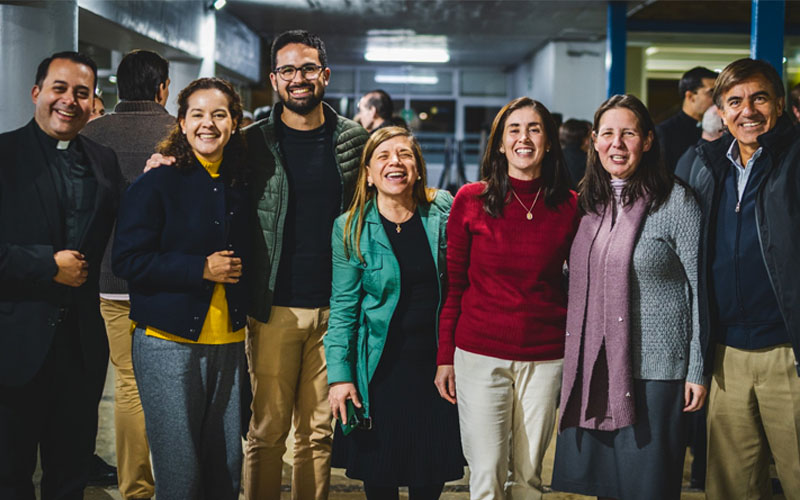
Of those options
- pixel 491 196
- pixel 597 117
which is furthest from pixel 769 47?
pixel 491 196

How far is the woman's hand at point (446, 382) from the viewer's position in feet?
8.48

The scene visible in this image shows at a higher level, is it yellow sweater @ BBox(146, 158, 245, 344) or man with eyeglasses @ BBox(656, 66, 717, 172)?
man with eyeglasses @ BBox(656, 66, 717, 172)

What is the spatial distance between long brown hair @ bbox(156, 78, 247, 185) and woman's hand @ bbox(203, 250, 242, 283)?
0.29m

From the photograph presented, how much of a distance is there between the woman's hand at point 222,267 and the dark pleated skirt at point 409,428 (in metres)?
0.60

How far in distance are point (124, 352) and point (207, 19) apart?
6914 mm

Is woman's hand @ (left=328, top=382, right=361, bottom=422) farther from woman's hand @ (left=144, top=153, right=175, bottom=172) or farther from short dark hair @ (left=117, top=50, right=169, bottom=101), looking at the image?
short dark hair @ (left=117, top=50, right=169, bottom=101)

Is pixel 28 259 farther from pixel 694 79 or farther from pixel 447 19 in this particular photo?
pixel 447 19

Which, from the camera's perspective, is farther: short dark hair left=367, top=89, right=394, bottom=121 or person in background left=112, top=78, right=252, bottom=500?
short dark hair left=367, top=89, right=394, bottom=121

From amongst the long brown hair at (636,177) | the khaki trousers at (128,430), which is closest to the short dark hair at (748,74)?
the long brown hair at (636,177)

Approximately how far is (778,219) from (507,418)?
1070mm

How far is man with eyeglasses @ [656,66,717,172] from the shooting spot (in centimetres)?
455

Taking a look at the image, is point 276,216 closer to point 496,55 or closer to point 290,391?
point 290,391

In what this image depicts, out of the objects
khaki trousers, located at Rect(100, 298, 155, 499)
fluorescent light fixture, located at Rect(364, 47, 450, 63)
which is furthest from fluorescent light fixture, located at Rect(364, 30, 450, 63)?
khaki trousers, located at Rect(100, 298, 155, 499)

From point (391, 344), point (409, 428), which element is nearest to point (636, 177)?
point (391, 344)
